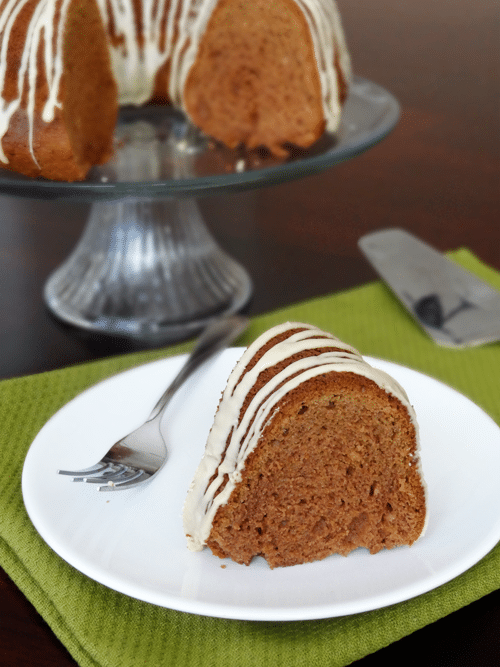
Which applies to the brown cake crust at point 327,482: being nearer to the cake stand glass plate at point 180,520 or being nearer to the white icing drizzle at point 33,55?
the cake stand glass plate at point 180,520

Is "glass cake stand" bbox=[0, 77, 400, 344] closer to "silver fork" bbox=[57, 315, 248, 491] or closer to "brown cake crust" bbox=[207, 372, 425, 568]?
"silver fork" bbox=[57, 315, 248, 491]

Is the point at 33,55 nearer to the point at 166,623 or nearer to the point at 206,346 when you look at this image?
the point at 206,346

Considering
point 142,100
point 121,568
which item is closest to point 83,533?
point 121,568

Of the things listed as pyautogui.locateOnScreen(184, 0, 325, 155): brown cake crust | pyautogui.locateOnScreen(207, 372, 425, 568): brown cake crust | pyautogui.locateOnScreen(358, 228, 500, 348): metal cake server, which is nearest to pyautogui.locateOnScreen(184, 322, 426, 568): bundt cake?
pyautogui.locateOnScreen(207, 372, 425, 568): brown cake crust

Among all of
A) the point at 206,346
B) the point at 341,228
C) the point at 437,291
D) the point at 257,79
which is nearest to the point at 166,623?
the point at 206,346

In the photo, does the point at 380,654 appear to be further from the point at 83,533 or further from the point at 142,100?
the point at 142,100
